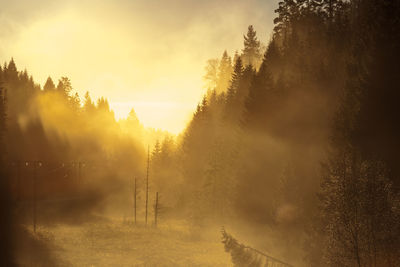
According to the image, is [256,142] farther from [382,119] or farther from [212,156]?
[382,119]

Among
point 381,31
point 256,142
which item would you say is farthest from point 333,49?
point 256,142

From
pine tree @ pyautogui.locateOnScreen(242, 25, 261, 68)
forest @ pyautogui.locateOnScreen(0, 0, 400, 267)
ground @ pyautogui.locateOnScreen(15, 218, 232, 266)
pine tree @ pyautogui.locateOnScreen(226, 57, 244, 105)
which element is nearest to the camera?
forest @ pyautogui.locateOnScreen(0, 0, 400, 267)

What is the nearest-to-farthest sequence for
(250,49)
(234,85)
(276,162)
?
(276,162) → (234,85) → (250,49)

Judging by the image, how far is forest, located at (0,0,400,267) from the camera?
1947 centimetres

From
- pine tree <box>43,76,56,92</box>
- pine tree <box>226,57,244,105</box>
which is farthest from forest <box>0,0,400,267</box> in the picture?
pine tree <box>43,76,56,92</box>

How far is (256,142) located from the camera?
1570 inches

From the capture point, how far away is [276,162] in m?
38.7

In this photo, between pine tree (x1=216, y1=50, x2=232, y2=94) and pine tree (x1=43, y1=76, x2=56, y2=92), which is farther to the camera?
pine tree (x1=43, y1=76, x2=56, y2=92)

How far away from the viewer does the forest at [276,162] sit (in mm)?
19469

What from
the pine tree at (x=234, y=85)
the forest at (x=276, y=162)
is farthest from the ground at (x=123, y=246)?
the pine tree at (x=234, y=85)

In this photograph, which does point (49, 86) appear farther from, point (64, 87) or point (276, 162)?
point (276, 162)

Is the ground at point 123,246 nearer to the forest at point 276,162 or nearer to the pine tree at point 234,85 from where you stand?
the forest at point 276,162

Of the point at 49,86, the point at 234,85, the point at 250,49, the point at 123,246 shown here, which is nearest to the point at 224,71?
the point at 250,49

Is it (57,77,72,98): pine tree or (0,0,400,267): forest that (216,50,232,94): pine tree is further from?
(57,77,72,98): pine tree
